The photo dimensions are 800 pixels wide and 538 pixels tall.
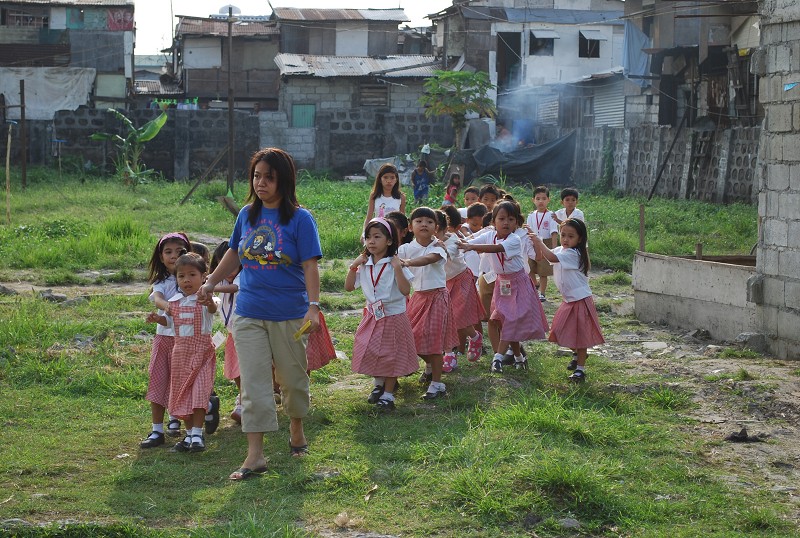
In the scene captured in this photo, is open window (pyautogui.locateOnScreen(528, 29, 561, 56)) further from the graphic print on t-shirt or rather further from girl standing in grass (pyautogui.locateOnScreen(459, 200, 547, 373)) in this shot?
the graphic print on t-shirt

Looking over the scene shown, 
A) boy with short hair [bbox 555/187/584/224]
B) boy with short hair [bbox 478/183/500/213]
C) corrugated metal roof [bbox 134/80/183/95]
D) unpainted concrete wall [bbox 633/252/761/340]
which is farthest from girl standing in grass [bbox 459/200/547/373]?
corrugated metal roof [bbox 134/80/183/95]

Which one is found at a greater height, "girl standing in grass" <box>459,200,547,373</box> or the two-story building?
Result: the two-story building

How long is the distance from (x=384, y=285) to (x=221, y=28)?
122 feet

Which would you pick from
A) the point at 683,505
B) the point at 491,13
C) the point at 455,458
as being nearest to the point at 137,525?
the point at 455,458

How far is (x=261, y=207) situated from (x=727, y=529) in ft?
9.62

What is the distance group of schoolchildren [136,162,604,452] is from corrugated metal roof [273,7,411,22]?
3414 centimetres

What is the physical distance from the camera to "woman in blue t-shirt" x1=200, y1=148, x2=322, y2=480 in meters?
5.61

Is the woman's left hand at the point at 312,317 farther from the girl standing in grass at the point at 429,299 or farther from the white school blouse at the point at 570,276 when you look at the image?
the white school blouse at the point at 570,276

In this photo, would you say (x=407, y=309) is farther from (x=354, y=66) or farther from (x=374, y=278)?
(x=354, y=66)

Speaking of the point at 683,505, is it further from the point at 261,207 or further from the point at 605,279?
the point at 605,279

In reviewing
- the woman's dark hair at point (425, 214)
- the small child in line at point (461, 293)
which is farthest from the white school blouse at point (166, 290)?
the small child in line at point (461, 293)

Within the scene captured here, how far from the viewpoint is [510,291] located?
27.1ft

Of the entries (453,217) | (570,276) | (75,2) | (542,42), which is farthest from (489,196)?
(75,2)

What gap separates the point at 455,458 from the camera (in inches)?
221
